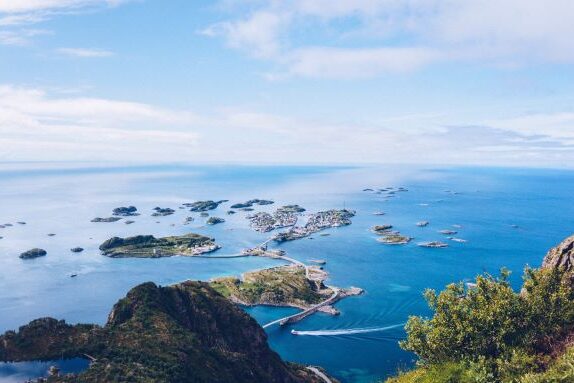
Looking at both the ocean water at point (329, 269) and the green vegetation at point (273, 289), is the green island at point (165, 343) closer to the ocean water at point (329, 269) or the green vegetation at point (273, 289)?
the ocean water at point (329, 269)

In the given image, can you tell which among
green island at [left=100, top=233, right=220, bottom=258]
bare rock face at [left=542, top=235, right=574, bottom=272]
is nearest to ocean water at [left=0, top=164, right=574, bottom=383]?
green island at [left=100, top=233, right=220, bottom=258]

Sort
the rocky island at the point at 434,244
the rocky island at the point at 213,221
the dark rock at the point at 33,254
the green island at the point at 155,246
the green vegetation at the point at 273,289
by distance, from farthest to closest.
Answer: the rocky island at the point at 213,221 → the rocky island at the point at 434,244 → the green island at the point at 155,246 → the dark rock at the point at 33,254 → the green vegetation at the point at 273,289

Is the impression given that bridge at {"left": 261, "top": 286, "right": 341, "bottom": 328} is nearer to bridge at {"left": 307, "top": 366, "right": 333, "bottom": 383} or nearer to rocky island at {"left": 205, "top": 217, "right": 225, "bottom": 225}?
bridge at {"left": 307, "top": 366, "right": 333, "bottom": 383}

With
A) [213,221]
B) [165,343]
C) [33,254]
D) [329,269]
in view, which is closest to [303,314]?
[329,269]

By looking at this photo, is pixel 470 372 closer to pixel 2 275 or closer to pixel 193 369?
pixel 193 369

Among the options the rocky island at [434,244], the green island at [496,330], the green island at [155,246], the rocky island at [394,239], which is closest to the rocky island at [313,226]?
the green island at [155,246]

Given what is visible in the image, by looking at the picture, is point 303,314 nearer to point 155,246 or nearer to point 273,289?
point 273,289
